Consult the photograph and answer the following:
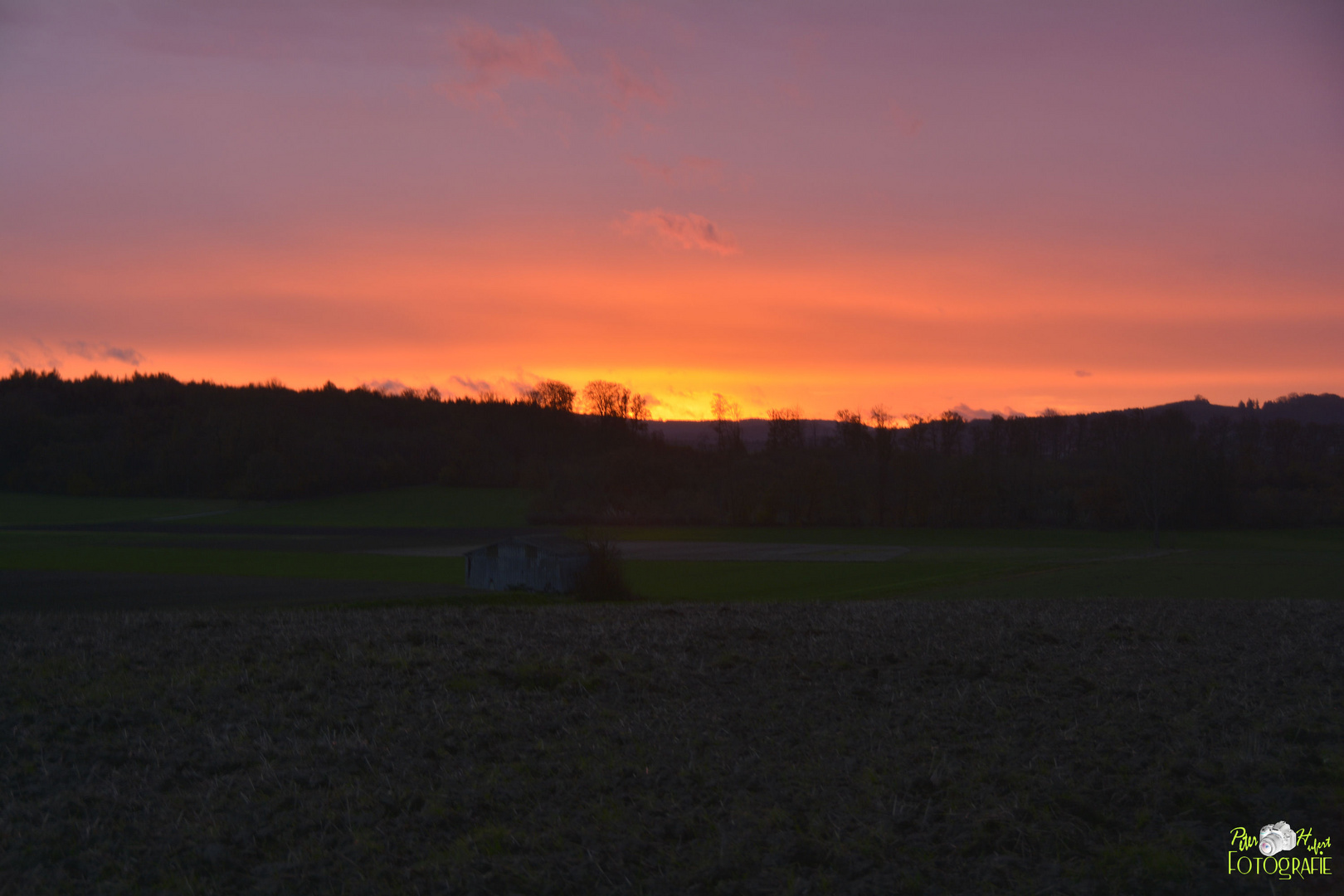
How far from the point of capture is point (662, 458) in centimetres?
9094

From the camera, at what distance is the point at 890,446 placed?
3504 inches

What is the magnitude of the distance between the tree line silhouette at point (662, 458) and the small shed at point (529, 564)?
42.1 metres

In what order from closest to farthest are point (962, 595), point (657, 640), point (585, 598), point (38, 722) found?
point (38, 722) < point (657, 640) < point (962, 595) < point (585, 598)

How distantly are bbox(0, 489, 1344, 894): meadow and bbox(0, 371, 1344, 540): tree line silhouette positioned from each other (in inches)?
2474

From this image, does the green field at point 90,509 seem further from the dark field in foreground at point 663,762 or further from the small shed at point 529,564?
the dark field in foreground at point 663,762

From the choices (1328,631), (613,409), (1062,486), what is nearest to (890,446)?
(1062,486)

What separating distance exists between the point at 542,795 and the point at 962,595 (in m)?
23.5

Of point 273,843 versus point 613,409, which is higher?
point 613,409

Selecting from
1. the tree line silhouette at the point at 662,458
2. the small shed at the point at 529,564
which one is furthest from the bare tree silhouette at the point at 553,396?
the small shed at the point at 529,564

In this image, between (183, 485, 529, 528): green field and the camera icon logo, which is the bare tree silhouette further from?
the camera icon logo

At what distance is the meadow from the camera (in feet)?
20.1

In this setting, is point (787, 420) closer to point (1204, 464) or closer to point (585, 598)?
point (1204, 464)

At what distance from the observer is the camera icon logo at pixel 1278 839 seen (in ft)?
20.0

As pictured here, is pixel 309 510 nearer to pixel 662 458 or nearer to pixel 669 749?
pixel 662 458
